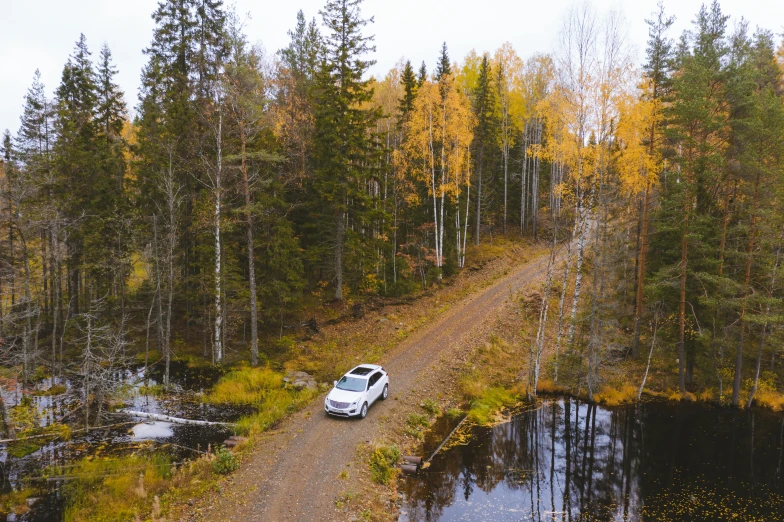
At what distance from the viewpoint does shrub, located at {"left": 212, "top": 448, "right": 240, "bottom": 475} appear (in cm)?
1470

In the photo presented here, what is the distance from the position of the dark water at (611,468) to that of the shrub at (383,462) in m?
0.70

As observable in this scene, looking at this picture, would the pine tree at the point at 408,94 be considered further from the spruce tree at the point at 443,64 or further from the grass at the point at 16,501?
the grass at the point at 16,501

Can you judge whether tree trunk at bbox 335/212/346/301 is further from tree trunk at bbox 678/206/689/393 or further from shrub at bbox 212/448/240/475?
tree trunk at bbox 678/206/689/393

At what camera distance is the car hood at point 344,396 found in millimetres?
18297

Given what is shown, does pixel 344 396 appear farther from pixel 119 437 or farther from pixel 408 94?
pixel 408 94

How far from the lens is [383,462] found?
15.8 metres

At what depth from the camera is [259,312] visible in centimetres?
2819

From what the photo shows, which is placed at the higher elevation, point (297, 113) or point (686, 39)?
point (686, 39)

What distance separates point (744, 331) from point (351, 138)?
2637 cm

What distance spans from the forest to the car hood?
923 cm

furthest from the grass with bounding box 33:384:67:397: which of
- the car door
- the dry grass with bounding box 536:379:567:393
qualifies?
the dry grass with bounding box 536:379:567:393

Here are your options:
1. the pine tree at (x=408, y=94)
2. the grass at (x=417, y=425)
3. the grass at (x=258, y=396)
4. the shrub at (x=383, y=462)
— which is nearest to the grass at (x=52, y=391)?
the grass at (x=258, y=396)

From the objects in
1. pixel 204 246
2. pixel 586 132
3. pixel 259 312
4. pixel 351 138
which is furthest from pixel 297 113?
pixel 586 132

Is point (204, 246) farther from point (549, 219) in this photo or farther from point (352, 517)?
point (549, 219)
